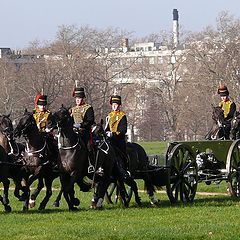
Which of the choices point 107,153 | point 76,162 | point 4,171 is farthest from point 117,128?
point 4,171

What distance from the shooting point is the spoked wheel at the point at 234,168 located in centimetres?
2241

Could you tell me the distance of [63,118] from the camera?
65.3ft

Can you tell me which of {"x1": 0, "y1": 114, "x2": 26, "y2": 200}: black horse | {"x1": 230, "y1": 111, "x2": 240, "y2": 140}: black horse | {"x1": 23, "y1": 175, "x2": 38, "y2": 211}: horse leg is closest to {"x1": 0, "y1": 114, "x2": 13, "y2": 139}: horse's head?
{"x1": 0, "y1": 114, "x2": 26, "y2": 200}: black horse

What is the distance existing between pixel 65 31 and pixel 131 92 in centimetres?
1259

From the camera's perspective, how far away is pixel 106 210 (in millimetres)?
20297

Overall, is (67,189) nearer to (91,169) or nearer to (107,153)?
(91,169)

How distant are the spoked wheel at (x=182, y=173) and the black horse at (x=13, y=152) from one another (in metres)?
2.82

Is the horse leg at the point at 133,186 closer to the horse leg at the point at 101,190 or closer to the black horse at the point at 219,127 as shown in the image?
the horse leg at the point at 101,190

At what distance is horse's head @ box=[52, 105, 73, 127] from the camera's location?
65.3 feet

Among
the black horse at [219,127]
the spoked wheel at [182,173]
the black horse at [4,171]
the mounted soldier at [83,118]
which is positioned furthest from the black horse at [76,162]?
the black horse at [219,127]

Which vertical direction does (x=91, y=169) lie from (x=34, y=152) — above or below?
below

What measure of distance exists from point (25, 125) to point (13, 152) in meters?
1.41

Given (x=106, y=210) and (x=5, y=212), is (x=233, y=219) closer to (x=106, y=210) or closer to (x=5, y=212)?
(x=106, y=210)

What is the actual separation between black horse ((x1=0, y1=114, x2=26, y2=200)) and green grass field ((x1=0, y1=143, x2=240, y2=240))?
494mm
